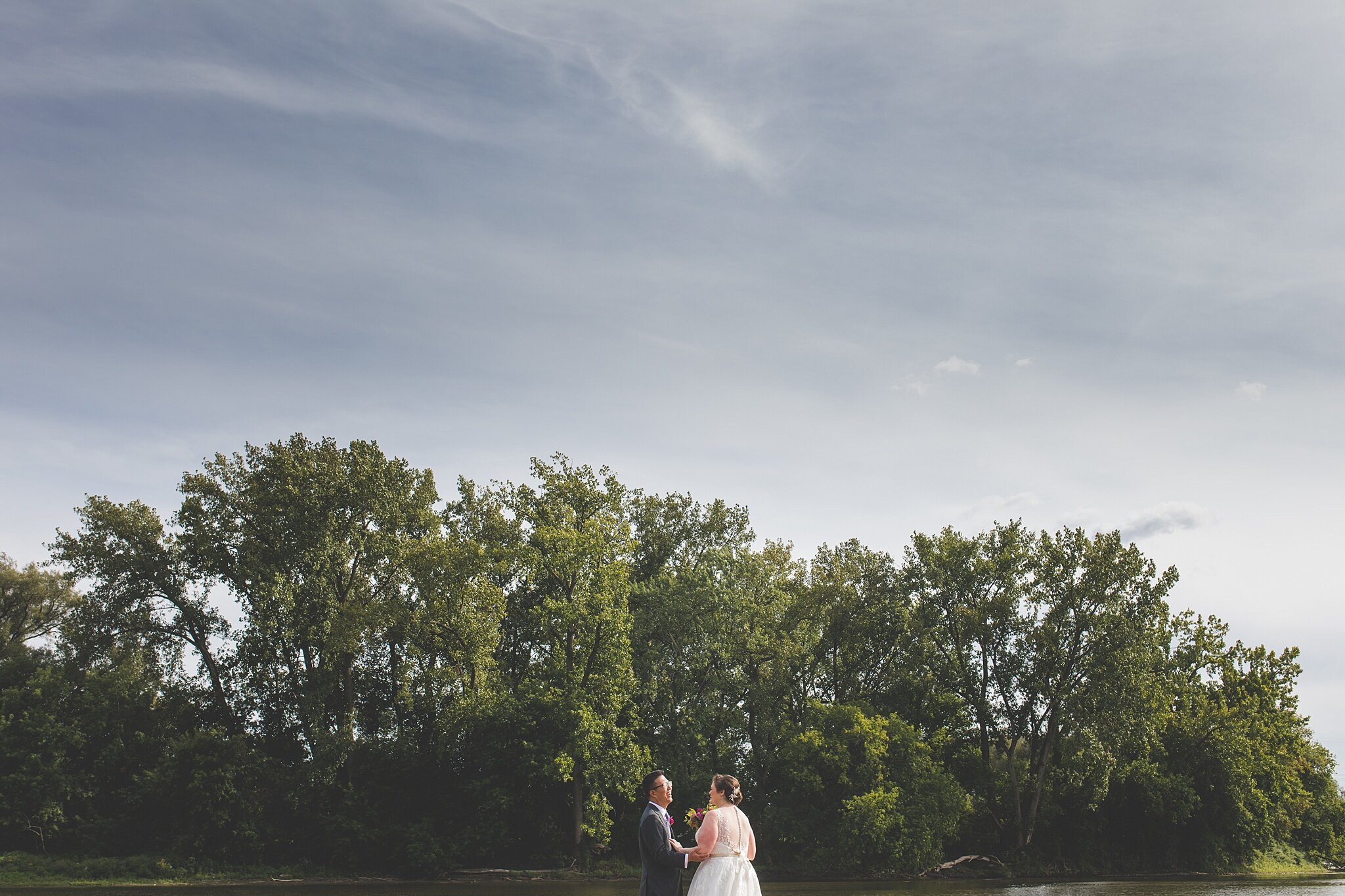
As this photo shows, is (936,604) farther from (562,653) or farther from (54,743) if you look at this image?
(54,743)

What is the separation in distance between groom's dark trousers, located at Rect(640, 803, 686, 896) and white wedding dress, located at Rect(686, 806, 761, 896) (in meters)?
0.25

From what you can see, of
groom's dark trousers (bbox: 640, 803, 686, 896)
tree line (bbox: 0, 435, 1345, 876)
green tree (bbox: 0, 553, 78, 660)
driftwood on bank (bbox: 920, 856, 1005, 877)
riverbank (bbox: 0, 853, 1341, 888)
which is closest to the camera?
groom's dark trousers (bbox: 640, 803, 686, 896)

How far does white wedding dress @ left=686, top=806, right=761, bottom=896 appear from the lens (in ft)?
34.8

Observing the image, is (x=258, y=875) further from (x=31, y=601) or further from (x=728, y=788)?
(x=728, y=788)

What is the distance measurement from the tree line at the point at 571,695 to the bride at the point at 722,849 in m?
27.9

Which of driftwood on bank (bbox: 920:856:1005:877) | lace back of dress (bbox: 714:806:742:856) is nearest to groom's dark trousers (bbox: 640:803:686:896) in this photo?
lace back of dress (bbox: 714:806:742:856)

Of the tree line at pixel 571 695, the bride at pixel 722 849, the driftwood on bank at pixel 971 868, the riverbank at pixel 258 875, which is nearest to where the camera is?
the bride at pixel 722 849

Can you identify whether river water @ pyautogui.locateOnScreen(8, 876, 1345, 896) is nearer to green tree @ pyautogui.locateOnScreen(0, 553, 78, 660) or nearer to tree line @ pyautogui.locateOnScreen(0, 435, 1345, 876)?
tree line @ pyautogui.locateOnScreen(0, 435, 1345, 876)

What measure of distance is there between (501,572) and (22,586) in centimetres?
2622

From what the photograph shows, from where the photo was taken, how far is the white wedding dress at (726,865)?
10.6 m

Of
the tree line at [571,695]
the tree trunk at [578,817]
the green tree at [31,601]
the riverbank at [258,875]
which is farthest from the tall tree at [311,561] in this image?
the green tree at [31,601]

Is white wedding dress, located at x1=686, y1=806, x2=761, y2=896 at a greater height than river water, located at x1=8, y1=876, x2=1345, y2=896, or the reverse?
white wedding dress, located at x1=686, y1=806, x2=761, y2=896

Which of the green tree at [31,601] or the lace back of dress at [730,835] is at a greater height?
the green tree at [31,601]

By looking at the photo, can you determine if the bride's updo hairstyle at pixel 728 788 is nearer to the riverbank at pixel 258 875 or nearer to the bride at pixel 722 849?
the bride at pixel 722 849
